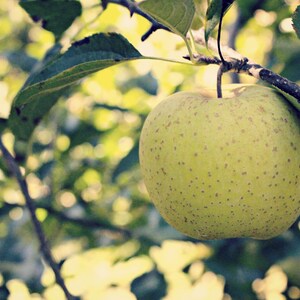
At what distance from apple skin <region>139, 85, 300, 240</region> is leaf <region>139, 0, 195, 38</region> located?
116 millimetres

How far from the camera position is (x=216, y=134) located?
86cm

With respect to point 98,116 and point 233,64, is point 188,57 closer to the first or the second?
point 233,64

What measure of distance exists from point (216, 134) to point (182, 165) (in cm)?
7

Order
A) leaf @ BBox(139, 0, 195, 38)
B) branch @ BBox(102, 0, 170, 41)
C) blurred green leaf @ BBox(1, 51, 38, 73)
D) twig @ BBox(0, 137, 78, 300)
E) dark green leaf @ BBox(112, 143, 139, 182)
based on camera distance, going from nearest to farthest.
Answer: leaf @ BBox(139, 0, 195, 38) < branch @ BBox(102, 0, 170, 41) < twig @ BBox(0, 137, 78, 300) < dark green leaf @ BBox(112, 143, 139, 182) < blurred green leaf @ BBox(1, 51, 38, 73)

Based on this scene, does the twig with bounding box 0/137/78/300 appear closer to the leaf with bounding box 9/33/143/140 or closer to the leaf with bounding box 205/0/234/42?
the leaf with bounding box 9/33/143/140

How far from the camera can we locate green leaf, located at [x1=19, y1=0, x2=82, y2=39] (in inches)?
48.4

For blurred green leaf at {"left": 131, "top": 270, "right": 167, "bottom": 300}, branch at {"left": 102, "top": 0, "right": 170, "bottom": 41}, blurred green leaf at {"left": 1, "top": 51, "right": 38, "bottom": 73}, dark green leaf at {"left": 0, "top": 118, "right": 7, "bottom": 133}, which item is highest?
branch at {"left": 102, "top": 0, "right": 170, "bottom": 41}

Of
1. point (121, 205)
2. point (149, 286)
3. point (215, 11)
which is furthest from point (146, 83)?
point (215, 11)

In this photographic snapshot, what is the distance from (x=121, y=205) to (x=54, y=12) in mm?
1062

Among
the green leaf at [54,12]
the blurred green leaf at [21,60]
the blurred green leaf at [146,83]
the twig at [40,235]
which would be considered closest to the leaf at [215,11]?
the green leaf at [54,12]

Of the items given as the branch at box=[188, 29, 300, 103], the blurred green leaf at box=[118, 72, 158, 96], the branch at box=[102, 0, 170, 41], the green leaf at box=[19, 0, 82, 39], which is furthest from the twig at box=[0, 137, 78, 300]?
the blurred green leaf at box=[118, 72, 158, 96]

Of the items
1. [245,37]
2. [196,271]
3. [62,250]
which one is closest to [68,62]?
[196,271]

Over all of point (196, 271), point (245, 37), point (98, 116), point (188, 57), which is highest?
point (188, 57)

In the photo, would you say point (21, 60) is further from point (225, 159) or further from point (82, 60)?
point (225, 159)
